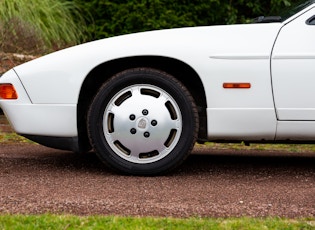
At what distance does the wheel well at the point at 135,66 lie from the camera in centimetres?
518

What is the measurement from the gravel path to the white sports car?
272 millimetres

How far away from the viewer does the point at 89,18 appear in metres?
11.2

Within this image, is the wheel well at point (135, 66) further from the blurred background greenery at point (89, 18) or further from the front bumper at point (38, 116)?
the blurred background greenery at point (89, 18)

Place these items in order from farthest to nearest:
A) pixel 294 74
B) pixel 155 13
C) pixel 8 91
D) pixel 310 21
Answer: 1. pixel 155 13
2. pixel 8 91
3. pixel 310 21
4. pixel 294 74

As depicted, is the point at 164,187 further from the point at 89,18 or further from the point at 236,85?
the point at 89,18

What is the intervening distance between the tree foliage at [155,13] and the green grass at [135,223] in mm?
6876

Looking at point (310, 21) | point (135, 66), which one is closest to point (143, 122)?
point (135, 66)

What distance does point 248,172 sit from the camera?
5504 mm

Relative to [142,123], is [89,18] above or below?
below

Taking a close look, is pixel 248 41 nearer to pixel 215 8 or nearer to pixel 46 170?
pixel 46 170

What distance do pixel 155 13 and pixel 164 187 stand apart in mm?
6130

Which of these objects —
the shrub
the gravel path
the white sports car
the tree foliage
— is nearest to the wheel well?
the white sports car

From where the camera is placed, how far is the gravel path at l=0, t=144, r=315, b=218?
4078 mm

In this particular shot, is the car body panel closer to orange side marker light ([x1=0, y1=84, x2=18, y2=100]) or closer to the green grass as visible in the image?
orange side marker light ([x1=0, y1=84, x2=18, y2=100])
